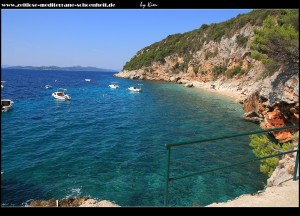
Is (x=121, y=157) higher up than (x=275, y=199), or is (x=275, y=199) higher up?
(x=275, y=199)

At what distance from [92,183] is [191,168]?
6.22 meters

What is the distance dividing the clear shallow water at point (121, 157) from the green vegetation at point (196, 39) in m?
39.6

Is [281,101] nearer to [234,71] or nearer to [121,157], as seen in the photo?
[121,157]

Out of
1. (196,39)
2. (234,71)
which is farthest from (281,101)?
(196,39)

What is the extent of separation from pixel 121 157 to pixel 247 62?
159 ft

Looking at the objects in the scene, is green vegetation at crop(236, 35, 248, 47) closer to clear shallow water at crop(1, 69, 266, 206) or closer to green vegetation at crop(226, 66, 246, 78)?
green vegetation at crop(226, 66, 246, 78)

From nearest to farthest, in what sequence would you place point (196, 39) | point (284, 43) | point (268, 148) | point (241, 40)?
point (268, 148) < point (284, 43) < point (241, 40) < point (196, 39)

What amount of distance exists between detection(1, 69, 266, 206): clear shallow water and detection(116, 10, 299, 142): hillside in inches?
152

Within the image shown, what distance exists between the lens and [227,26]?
250 feet

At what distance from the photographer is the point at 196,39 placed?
8812 centimetres

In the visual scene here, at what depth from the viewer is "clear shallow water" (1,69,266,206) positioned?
13.6 meters

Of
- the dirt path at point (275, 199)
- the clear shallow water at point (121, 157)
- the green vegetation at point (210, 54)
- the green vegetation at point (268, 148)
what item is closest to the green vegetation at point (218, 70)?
the green vegetation at point (210, 54)

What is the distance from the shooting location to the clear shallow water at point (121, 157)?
1365 centimetres

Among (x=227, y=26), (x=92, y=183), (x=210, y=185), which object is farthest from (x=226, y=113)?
(x=227, y=26)
